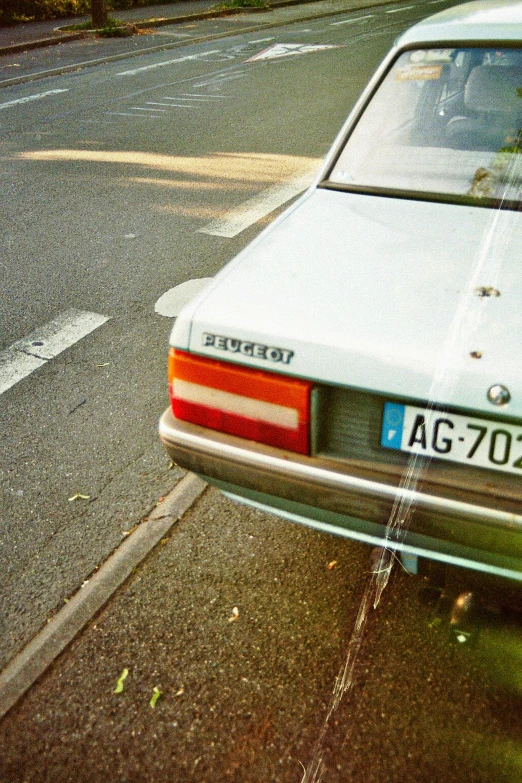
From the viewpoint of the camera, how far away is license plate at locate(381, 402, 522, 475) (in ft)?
6.06

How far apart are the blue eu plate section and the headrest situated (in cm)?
160

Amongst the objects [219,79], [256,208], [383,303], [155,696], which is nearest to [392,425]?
[383,303]

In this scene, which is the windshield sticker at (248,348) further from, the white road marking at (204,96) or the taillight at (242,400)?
the white road marking at (204,96)

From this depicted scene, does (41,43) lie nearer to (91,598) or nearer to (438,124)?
(438,124)

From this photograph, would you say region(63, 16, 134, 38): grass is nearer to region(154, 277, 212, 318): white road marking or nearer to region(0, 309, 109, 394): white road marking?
region(154, 277, 212, 318): white road marking

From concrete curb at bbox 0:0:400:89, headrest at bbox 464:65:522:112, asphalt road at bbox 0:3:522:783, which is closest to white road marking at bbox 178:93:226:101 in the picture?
concrete curb at bbox 0:0:400:89

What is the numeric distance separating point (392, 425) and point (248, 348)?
18.0 inches

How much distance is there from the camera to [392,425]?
197 centimetres

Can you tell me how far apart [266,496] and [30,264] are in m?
3.94

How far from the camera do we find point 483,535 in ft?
6.18

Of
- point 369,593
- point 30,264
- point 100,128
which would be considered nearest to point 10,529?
point 369,593

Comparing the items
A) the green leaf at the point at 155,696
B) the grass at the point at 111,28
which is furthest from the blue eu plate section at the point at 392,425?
the grass at the point at 111,28

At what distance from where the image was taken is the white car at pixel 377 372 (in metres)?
1.88

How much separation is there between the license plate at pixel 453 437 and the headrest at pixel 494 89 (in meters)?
1.61
